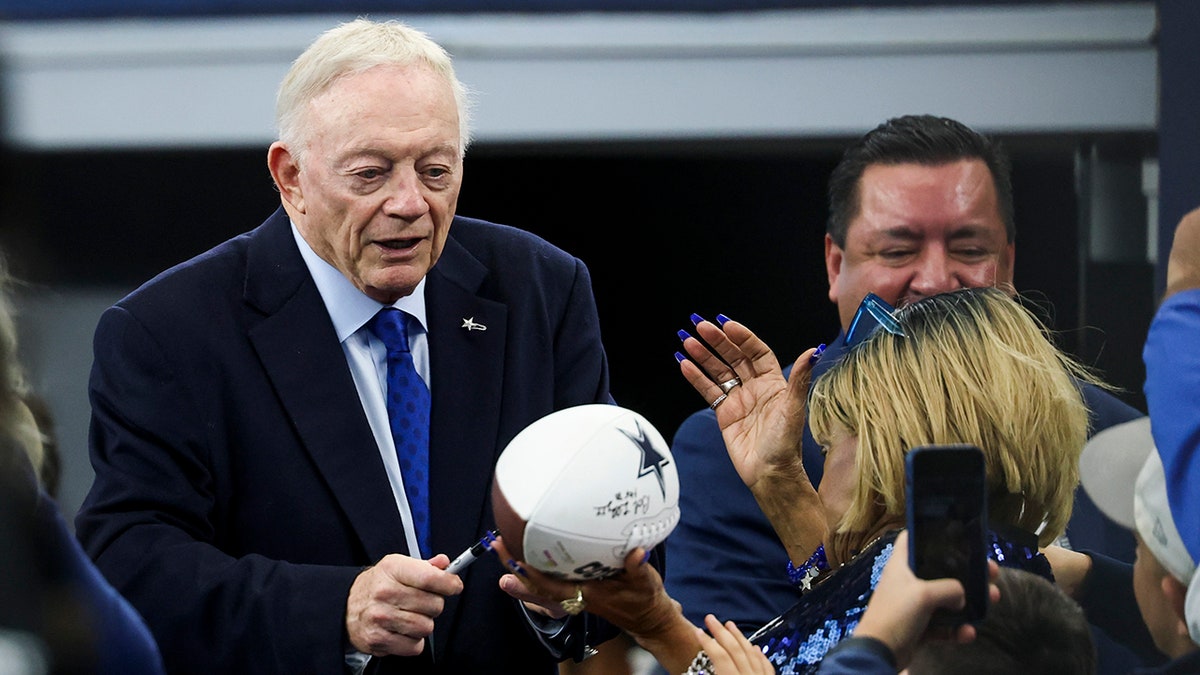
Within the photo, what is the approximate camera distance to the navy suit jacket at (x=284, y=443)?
1.87 m

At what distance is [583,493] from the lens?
1.69 m

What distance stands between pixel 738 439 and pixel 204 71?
3.89 feet

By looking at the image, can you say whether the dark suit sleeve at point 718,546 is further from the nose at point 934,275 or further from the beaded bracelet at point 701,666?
the beaded bracelet at point 701,666

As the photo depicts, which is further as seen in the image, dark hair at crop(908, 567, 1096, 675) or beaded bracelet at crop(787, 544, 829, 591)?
beaded bracelet at crop(787, 544, 829, 591)

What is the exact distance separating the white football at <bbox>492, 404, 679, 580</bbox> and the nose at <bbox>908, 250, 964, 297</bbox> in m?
0.85

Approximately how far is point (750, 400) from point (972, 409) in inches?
17.5

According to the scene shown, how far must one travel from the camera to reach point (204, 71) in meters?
2.60

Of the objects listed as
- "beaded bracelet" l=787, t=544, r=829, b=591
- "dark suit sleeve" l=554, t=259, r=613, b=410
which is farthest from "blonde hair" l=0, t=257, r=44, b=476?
"beaded bracelet" l=787, t=544, r=829, b=591

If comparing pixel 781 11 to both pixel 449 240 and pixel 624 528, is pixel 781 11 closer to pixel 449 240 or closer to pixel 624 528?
pixel 449 240

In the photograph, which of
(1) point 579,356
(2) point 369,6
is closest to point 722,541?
(1) point 579,356

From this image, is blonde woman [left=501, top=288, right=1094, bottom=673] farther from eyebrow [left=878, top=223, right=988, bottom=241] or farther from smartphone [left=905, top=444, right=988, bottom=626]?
eyebrow [left=878, top=223, right=988, bottom=241]

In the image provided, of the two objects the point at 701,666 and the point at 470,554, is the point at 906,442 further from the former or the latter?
the point at 470,554

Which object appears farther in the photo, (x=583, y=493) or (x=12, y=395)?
(x=583, y=493)

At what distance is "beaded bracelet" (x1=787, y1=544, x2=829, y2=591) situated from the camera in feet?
6.54
